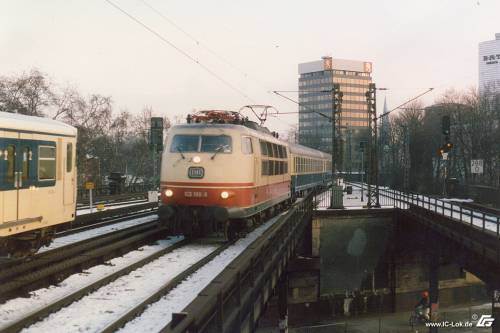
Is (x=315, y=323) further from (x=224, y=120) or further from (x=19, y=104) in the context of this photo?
(x=19, y=104)

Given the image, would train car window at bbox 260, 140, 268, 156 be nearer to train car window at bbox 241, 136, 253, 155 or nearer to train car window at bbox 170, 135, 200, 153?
train car window at bbox 241, 136, 253, 155

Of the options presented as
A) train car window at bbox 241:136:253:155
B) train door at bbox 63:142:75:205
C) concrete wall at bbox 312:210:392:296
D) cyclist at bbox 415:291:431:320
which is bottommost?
cyclist at bbox 415:291:431:320

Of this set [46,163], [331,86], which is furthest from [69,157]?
[331,86]

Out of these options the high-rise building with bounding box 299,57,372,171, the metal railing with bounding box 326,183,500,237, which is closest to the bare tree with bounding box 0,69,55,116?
the metal railing with bounding box 326,183,500,237

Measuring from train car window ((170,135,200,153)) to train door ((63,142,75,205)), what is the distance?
3035 mm

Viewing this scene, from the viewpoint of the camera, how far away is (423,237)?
2558 centimetres

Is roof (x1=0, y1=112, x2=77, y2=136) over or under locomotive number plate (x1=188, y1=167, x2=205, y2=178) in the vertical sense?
over

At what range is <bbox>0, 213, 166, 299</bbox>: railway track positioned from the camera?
944 cm

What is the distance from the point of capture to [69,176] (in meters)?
12.7

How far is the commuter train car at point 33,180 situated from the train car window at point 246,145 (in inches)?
182

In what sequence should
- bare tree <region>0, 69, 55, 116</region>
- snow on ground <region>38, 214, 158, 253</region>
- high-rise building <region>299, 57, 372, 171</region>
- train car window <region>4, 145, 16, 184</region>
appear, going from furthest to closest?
high-rise building <region>299, 57, 372, 171</region> → bare tree <region>0, 69, 55, 116</region> → snow on ground <region>38, 214, 158, 253</region> → train car window <region>4, 145, 16, 184</region>

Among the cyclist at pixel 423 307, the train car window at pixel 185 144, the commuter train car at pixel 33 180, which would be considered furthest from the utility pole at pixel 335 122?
the commuter train car at pixel 33 180

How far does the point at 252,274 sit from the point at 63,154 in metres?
5.59

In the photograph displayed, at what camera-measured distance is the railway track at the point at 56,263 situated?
944cm
